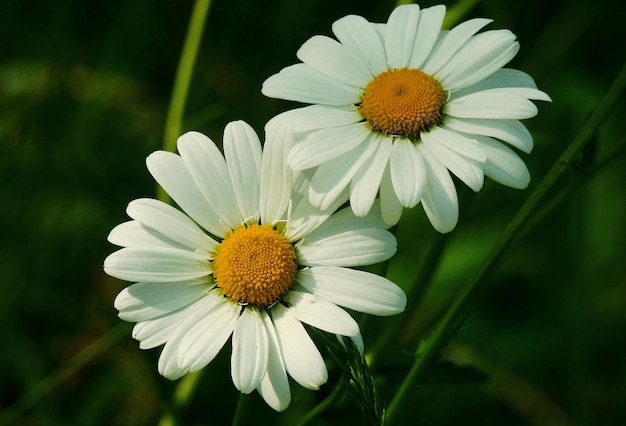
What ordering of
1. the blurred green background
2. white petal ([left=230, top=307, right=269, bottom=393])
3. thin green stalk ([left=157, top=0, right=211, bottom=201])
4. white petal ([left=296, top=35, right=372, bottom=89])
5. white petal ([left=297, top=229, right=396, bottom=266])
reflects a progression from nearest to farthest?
white petal ([left=230, top=307, right=269, bottom=393]), white petal ([left=297, top=229, right=396, bottom=266]), white petal ([left=296, top=35, right=372, bottom=89]), thin green stalk ([left=157, top=0, right=211, bottom=201]), the blurred green background

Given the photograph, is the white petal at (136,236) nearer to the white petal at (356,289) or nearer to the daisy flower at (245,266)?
the daisy flower at (245,266)

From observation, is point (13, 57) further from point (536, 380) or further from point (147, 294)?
point (536, 380)

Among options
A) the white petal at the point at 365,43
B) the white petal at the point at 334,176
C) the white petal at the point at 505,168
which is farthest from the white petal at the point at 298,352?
the white petal at the point at 365,43

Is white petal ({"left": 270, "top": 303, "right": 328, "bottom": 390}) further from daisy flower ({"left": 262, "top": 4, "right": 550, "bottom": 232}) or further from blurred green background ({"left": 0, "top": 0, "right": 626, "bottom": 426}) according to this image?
blurred green background ({"left": 0, "top": 0, "right": 626, "bottom": 426})

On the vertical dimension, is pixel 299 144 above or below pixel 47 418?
above

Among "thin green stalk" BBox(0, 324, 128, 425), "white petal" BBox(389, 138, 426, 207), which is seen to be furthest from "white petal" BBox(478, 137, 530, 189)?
"thin green stalk" BBox(0, 324, 128, 425)

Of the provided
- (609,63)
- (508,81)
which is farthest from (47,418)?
(609,63)
